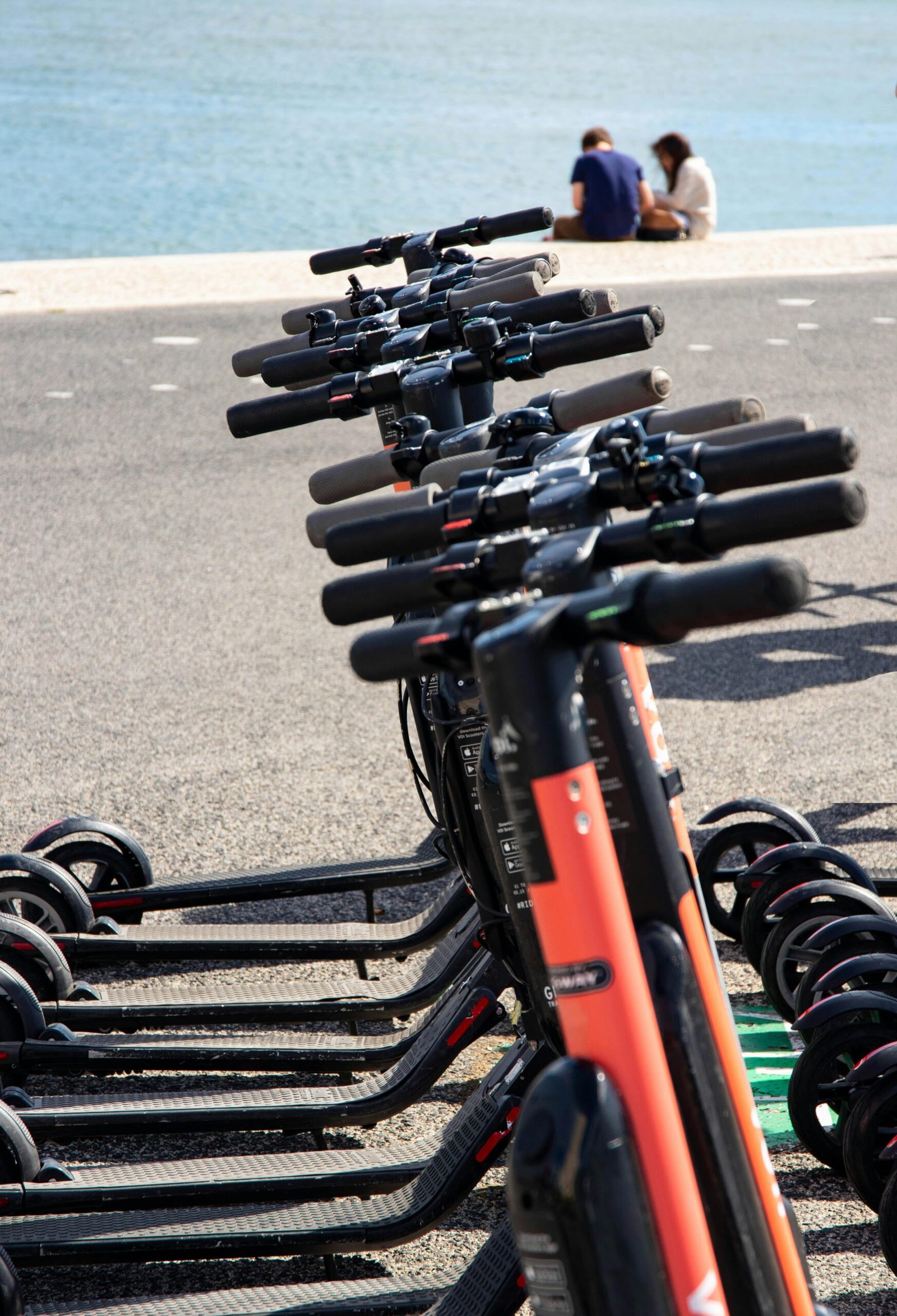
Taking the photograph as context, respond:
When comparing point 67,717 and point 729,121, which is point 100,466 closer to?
point 67,717

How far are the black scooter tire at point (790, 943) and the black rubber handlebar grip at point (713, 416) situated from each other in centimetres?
166

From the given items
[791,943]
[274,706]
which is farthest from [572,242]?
[791,943]

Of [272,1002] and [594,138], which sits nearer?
[272,1002]

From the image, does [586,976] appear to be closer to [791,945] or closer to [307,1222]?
[307,1222]

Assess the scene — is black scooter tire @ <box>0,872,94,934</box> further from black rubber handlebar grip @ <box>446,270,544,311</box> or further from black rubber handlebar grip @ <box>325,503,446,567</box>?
black rubber handlebar grip @ <box>325,503,446,567</box>

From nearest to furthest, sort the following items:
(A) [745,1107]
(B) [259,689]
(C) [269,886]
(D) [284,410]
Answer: (A) [745,1107]
(D) [284,410]
(C) [269,886]
(B) [259,689]

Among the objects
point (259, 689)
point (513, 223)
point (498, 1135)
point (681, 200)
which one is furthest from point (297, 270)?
point (498, 1135)

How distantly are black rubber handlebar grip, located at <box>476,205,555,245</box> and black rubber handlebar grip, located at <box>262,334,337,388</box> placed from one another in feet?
2.71

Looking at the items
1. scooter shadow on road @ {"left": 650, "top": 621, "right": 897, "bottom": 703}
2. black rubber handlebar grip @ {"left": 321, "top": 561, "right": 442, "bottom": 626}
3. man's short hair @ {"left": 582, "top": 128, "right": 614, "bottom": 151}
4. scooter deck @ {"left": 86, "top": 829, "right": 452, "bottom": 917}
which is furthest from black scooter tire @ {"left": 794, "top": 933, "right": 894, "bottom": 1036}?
man's short hair @ {"left": 582, "top": 128, "right": 614, "bottom": 151}

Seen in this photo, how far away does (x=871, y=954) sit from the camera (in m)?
3.07

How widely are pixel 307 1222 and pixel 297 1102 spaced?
1.42 feet

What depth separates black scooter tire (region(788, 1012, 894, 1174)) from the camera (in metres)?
2.90

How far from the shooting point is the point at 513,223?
12.4ft

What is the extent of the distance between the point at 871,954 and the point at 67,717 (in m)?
3.52
